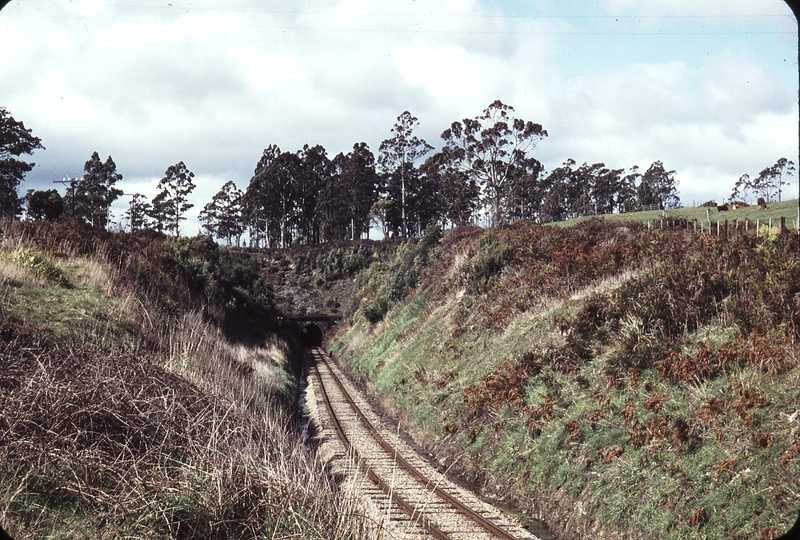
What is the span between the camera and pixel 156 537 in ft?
17.5

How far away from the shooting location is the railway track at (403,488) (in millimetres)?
8570

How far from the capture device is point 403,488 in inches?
422

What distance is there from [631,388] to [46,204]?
3491 centimetres

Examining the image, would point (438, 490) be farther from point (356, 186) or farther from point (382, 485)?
point (356, 186)

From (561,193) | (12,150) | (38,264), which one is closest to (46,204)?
(12,150)

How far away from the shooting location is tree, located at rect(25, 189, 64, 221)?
3456 centimetres

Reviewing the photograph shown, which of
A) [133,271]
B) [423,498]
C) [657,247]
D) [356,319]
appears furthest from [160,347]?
[356,319]

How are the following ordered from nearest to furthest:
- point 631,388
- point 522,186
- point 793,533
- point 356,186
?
point 793,533
point 631,388
point 522,186
point 356,186

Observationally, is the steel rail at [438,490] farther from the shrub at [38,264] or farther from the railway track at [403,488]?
the shrub at [38,264]

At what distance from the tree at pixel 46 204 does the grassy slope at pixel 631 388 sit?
85.3 ft

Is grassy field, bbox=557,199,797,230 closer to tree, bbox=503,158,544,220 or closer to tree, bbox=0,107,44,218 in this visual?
tree, bbox=503,158,544,220

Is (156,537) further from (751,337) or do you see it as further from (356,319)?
(356,319)

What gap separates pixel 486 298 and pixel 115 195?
206 ft

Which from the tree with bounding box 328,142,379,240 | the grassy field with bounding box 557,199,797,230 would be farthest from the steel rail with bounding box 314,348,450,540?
the tree with bounding box 328,142,379,240
